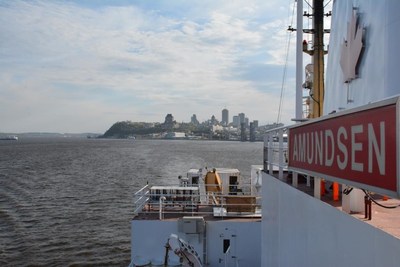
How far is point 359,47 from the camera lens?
20.0 feet

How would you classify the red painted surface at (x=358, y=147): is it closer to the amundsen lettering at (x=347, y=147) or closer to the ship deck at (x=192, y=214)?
the amundsen lettering at (x=347, y=147)

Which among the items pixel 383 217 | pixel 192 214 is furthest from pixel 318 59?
pixel 383 217

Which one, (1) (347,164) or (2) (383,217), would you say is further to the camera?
(2) (383,217)

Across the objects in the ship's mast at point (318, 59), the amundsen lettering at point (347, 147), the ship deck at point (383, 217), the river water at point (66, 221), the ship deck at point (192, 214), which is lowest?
the river water at point (66, 221)

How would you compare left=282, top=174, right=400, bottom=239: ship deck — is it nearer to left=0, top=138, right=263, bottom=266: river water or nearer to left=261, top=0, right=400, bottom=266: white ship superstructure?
left=261, top=0, right=400, bottom=266: white ship superstructure

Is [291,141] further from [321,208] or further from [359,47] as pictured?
[359,47]

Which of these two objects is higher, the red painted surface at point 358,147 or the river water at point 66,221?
the red painted surface at point 358,147

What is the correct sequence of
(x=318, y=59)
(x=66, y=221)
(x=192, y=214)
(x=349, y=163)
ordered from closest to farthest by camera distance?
(x=349, y=163)
(x=192, y=214)
(x=318, y=59)
(x=66, y=221)

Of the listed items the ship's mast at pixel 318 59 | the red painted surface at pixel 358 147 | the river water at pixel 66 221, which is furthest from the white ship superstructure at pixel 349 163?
the river water at pixel 66 221

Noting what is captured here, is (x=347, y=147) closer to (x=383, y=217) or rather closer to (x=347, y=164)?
(x=347, y=164)

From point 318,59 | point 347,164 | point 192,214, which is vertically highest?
point 318,59

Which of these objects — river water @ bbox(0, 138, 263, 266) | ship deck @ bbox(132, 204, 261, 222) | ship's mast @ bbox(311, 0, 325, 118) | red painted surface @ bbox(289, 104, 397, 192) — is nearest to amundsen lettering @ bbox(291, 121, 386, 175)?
red painted surface @ bbox(289, 104, 397, 192)

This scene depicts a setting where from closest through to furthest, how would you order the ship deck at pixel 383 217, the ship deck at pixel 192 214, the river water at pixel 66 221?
1. the ship deck at pixel 383 217
2. the ship deck at pixel 192 214
3. the river water at pixel 66 221

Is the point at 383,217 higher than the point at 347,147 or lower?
lower
